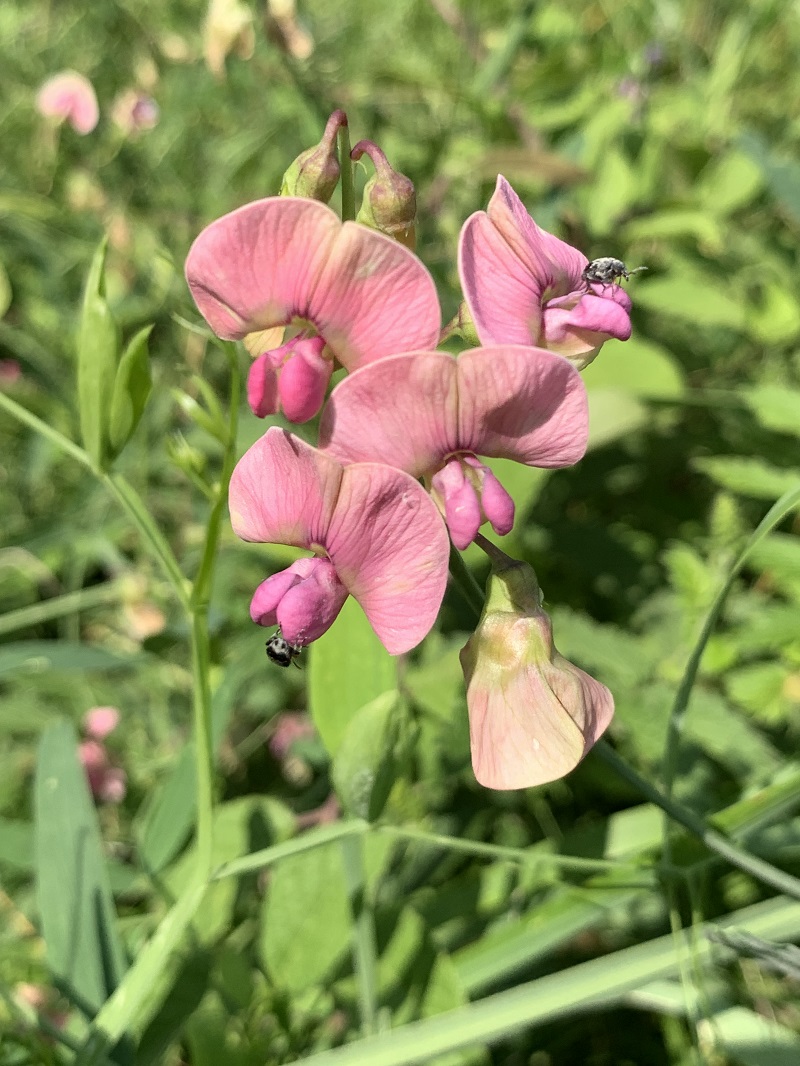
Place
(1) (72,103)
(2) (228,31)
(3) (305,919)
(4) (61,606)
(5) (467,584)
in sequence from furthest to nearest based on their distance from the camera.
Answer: (1) (72,103) < (2) (228,31) < (4) (61,606) < (3) (305,919) < (5) (467,584)

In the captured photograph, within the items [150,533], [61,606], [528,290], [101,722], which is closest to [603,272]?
[528,290]

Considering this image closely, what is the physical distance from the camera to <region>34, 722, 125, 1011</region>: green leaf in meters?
0.79

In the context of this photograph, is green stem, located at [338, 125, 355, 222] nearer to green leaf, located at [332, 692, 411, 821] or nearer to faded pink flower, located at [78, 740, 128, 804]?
green leaf, located at [332, 692, 411, 821]

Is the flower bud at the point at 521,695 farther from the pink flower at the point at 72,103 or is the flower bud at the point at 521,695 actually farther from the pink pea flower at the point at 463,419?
the pink flower at the point at 72,103

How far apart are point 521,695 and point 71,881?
0.54 meters

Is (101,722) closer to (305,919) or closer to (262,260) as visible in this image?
(305,919)

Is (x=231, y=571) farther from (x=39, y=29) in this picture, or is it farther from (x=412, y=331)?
(x=39, y=29)

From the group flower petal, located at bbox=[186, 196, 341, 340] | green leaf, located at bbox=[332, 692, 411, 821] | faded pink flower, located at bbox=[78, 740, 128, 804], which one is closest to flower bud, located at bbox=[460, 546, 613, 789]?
green leaf, located at bbox=[332, 692, 411, 821]

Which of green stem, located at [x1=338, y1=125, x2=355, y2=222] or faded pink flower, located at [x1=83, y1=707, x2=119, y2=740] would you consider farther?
faded pink flower, located at [x1=83, y1=707, x2=119, y2=740]

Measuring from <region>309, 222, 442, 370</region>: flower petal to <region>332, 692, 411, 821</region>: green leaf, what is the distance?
0.89 feet

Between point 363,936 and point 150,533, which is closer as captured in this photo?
point 150,533

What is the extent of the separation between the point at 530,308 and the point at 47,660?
73 cm

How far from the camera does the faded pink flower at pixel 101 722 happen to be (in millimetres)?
1329

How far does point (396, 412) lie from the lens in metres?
0.49
